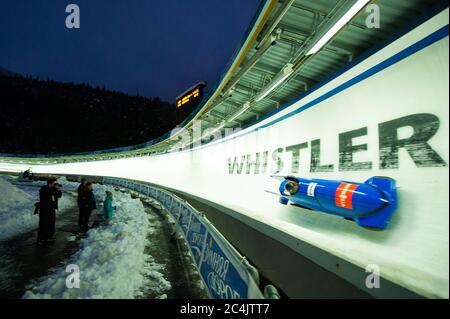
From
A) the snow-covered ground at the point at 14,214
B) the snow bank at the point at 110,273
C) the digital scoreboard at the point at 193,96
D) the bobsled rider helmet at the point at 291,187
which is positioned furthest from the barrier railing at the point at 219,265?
the digital scoreboard at the point at 193,96

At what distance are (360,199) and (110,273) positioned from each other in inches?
161

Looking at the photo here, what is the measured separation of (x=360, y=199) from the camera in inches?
139

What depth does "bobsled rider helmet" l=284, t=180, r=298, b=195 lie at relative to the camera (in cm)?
495

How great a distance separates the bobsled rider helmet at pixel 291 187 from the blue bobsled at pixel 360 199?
388 mm

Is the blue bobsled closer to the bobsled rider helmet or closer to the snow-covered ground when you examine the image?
the bobsled rider helmet

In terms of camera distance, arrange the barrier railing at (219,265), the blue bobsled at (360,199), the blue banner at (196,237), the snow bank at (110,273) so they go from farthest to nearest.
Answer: the blue banner at (196,237), the snow bank at (110,273), the blue bobsled at (360,199), the barrier railing at (219,265)

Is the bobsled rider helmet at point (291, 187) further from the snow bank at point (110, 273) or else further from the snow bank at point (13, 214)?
the snow bank at point (13, 214)

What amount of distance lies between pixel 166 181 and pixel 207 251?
14871 mm

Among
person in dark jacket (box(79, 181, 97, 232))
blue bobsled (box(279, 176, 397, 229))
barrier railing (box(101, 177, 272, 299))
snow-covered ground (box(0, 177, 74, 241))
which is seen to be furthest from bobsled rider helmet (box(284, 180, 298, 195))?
snow-covered ground (box(0, 177, 74, 241))

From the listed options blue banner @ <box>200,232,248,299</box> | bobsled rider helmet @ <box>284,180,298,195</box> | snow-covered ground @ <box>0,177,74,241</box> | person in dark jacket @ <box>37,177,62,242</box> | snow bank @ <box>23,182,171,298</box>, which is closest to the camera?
blue banner @ <box>200,232,248,299</box>

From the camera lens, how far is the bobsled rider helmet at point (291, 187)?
4.95 m

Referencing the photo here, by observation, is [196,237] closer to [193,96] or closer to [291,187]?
[291,187]

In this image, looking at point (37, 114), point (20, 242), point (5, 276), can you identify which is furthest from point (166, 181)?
point (37, 114)

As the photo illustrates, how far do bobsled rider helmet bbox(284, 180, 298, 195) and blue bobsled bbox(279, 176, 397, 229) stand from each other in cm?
39
